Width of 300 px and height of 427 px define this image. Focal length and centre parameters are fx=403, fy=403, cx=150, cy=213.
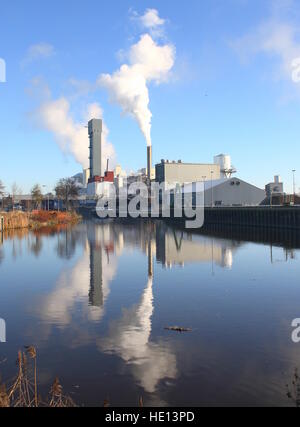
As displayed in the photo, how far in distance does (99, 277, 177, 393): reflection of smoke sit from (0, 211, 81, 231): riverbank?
50381mm

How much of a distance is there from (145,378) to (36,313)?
296 inches

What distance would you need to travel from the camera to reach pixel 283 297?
728 inches

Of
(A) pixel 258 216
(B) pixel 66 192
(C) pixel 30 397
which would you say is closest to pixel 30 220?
(A) pixel 258 216

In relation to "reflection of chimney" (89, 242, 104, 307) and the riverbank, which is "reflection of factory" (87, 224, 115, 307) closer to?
"reflection of chimney" (89, 242, 104, 307)

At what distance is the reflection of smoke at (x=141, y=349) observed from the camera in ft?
33.1

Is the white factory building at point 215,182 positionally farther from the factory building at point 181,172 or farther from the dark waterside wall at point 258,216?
the dark waterside wall at point 258,216

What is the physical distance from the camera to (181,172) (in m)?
147

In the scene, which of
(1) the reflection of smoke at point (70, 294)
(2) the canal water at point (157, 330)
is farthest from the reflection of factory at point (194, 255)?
(1) the reflection of smoke at point (70, 294)

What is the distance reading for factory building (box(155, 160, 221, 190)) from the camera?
144750 mm

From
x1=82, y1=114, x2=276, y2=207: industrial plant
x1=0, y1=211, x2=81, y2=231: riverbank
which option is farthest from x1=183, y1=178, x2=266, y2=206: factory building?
x1=0, y1=211, x2=81, y2=231: riverbank

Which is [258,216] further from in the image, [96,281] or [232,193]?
[96,281]
